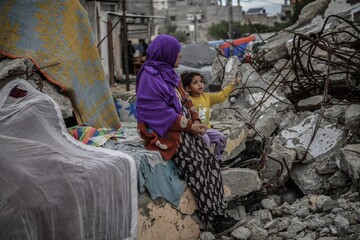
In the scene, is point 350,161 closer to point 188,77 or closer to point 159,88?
point 188,77

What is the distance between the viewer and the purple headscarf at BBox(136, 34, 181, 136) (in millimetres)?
3768

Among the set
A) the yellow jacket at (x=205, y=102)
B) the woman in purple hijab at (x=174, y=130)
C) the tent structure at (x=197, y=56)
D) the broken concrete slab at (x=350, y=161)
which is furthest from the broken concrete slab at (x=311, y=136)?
the tent structure at (x=197, y=56)

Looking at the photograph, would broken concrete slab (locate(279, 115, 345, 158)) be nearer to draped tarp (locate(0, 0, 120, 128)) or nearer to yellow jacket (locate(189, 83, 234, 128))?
yellow jacket (locate(189, 83, 234, 128))

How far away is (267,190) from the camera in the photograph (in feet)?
15.6

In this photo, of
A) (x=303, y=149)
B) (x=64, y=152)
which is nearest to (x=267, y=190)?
(x=303, y=149)

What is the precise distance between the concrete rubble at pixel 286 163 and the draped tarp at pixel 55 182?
1.06 feet

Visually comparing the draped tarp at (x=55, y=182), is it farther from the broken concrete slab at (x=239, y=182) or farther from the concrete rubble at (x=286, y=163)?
the broken concrete slab at (x=239, y=182)

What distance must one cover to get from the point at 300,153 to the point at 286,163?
304 millimetres

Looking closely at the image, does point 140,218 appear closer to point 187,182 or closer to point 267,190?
point 187,182

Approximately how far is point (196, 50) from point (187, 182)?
17705mm

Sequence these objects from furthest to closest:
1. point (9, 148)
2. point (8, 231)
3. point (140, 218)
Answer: point (140, 218), point (9, 148), point (8, 231)

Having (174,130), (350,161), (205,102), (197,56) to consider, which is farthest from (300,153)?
(197,56)

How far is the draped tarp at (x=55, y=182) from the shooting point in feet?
9.50

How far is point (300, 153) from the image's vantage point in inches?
202
